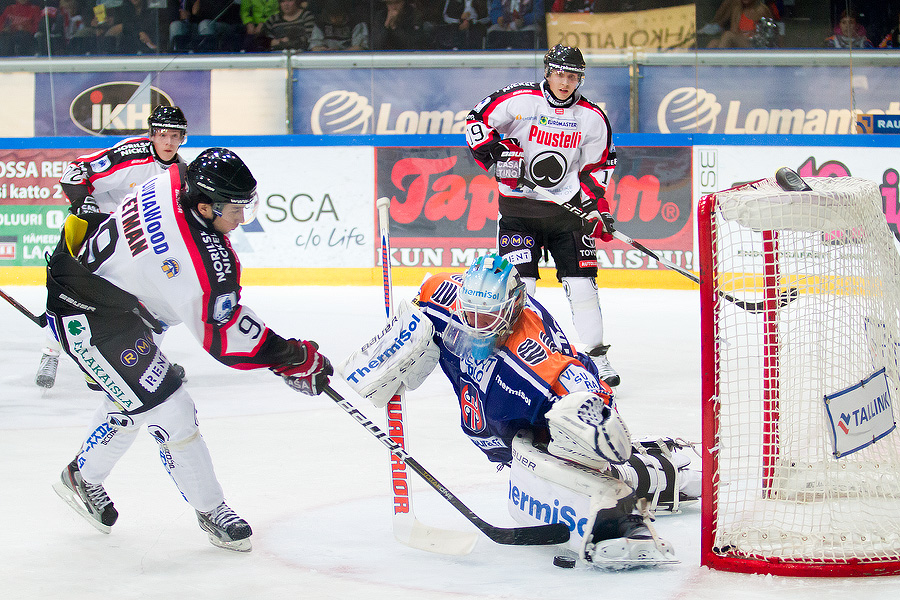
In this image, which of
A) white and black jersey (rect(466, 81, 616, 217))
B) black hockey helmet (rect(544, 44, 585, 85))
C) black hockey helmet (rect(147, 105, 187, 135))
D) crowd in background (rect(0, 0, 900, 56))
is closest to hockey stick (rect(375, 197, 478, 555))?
white and black jersey (rect(466, 81, 616, 217))

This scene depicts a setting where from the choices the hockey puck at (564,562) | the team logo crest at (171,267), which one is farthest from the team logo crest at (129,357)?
the hockey puck at (564,562)

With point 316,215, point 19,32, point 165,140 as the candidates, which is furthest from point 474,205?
point 19,32

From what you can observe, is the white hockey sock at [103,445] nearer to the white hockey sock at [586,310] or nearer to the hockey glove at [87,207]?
the hockey glove at [87,207]

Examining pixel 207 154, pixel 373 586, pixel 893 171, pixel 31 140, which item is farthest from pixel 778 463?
pixel 31 140

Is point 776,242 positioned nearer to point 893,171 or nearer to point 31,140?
point 893,171

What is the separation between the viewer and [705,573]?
212 centimetres

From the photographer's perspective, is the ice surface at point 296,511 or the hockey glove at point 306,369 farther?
the hockey glove at point 306,369

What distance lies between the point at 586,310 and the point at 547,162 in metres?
0.66

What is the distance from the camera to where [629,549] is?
212 centimetres

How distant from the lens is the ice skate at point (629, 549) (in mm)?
2117

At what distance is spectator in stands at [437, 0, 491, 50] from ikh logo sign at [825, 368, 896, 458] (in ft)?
20.8

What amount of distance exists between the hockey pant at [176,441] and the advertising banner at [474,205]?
4.91 m

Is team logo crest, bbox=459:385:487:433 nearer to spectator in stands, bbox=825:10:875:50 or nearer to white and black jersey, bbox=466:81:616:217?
white and black jersey, bbox=466:81:616:217

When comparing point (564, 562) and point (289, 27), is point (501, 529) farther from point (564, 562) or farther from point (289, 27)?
point (289, 27)
